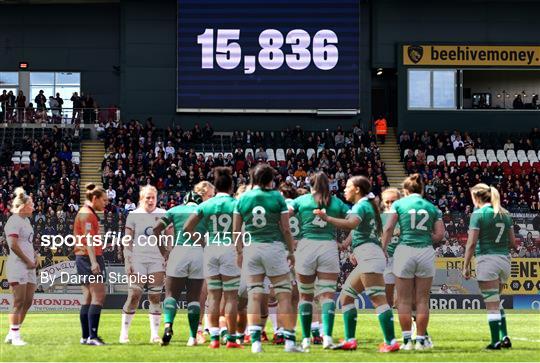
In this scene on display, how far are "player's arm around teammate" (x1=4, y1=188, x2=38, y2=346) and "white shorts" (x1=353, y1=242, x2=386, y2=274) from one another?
4677 mm

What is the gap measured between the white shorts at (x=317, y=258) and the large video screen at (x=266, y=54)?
3251 cm

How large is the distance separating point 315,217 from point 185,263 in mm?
2113

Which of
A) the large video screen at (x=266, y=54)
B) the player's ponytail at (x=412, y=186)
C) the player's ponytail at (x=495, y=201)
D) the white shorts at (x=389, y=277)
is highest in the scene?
the large video screen at (x=266, y=54)

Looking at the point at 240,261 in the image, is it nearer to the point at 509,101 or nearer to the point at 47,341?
the point at 47,341

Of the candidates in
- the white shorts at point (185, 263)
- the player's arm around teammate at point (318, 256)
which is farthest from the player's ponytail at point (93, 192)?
the player's arm around teammate at point (318, 256)

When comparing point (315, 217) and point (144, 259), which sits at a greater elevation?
point (315, 217)

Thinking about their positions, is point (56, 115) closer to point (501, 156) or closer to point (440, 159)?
point (440, 159)

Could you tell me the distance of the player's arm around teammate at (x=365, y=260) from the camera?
1528cm

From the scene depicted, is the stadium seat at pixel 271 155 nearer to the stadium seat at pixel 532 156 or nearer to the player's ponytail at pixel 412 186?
the stadium seat at pixel 532 156

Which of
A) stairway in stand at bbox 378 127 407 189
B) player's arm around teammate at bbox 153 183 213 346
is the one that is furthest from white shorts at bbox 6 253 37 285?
stairway in stand at bbox 378 127 407 189

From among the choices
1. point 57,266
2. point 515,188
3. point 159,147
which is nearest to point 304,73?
point 159,147

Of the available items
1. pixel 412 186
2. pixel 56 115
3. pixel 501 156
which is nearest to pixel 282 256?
pixel 412 186

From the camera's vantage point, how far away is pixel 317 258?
610 inches

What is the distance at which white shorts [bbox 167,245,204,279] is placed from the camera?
16.3 meters
